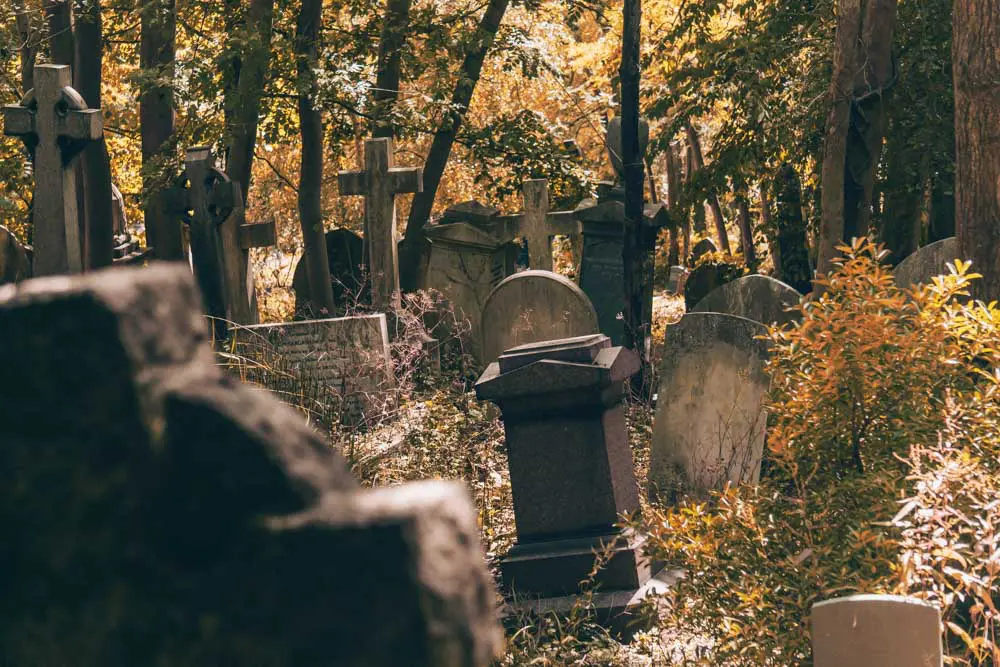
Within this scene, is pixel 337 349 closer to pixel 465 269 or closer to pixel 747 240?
pixel 465 269

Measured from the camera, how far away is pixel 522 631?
5.63m

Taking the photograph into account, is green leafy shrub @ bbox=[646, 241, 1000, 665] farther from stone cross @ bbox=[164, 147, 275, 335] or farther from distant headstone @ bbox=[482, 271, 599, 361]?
stone cross @ bbox=[164, 147, 275, 335]

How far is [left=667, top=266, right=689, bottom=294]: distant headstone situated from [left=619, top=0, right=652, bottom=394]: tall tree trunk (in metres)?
12.9

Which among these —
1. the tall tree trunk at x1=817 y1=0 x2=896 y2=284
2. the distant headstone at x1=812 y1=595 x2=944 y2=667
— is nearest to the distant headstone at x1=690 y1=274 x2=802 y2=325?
the tall tree trunk at x1=817 y1=0 x2=896 y2=284

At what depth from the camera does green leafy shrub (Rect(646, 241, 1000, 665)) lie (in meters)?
4.21

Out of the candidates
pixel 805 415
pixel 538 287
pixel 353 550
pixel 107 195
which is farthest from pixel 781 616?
pixel 107 195

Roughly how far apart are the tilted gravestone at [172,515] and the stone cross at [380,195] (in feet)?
37.5

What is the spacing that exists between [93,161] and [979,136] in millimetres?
10762

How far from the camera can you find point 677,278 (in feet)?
86.8

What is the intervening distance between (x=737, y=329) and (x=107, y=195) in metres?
9.63

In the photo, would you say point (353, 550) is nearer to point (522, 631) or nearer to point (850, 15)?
point (522, 631)

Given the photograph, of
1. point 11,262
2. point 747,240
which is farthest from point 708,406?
point 747,240

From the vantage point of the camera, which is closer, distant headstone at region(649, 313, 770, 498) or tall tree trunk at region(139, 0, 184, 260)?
distant headstone at region(649, 313, 770, 498)

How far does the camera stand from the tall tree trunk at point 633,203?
490 inches
